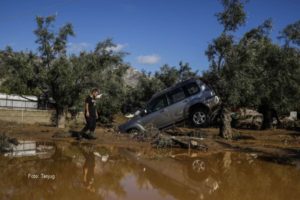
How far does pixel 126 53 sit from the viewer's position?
841 inches

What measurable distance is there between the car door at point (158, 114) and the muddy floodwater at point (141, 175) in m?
4.47

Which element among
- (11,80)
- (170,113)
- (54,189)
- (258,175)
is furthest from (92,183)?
(11,80)

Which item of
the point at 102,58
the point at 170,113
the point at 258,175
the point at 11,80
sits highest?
the point at 102,58

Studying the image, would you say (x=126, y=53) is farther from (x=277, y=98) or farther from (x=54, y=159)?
(x=54, y=159)

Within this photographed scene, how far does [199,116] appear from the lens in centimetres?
1405

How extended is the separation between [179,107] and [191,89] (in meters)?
0.89

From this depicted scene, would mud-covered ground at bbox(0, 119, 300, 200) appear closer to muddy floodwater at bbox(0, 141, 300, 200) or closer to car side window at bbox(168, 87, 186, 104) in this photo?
muddy floodwater at bbox(0, 141, 300, 200)

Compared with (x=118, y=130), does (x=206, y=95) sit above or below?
above

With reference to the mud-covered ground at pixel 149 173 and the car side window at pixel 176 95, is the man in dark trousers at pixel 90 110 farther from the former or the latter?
the car side window at pixel 176 95

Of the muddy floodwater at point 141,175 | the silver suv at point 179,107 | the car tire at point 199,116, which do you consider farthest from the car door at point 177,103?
the muddy floodwater at point 141,175

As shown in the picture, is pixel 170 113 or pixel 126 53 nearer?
pixel 170 113

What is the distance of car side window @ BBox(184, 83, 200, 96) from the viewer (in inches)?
558

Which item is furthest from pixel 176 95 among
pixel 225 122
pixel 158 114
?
pixel 225 122

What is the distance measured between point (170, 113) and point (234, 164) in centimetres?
610
